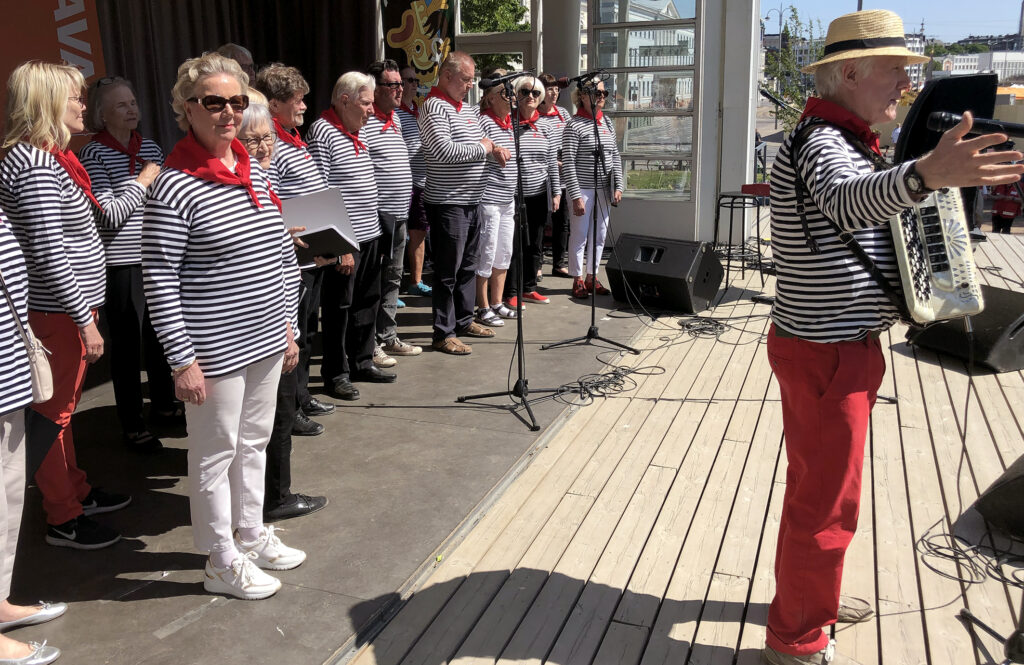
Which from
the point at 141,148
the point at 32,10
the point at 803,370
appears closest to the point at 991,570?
the point at 803,370

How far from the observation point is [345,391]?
464 cm

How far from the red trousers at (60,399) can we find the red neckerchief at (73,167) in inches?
20.5

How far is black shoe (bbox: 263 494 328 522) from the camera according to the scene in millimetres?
3252

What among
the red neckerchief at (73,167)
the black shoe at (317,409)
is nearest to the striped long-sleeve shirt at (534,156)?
the black shoe at (317,409)

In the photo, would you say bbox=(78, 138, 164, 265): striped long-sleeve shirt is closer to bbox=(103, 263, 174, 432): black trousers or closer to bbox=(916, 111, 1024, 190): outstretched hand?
bbox=(103, 263, 174, 432): black trousers

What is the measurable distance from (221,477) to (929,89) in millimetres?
2539

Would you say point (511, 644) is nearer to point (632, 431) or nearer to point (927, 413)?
point (632, 431)

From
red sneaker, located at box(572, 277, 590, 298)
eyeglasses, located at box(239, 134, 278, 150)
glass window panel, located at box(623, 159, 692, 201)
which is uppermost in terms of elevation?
eyeglasses, located at box(239, 134, 278, 150)

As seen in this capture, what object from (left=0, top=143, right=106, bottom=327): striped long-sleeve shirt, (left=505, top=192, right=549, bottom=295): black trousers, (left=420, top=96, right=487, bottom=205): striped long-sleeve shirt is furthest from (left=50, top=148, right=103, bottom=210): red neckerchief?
(left=505, top=192, right=549, bottom=295): black trousers

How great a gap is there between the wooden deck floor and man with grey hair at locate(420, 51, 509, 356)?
145 centimetres

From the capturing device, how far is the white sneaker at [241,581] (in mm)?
2730

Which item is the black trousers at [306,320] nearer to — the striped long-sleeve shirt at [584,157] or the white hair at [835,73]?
the white hair at [835,73]

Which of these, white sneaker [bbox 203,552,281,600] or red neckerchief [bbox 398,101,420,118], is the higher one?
red neckerchief [bbox 398,101,420,118]

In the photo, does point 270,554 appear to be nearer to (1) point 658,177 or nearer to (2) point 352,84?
(2) point 352,84
